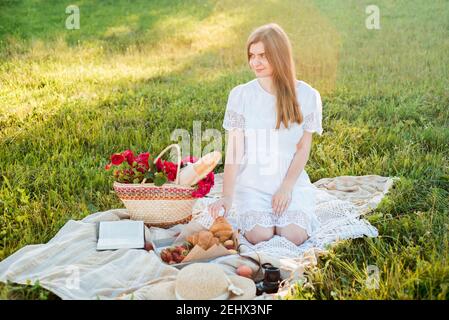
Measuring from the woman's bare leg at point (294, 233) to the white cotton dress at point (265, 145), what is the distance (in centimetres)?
14

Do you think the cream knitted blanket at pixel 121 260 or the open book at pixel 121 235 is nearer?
the cream knitted blanket at pixel 121 260

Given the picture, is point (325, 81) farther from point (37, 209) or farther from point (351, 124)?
point (37, 209)

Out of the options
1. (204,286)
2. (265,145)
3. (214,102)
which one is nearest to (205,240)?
(204,286)

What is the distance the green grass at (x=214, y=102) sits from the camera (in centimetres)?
407

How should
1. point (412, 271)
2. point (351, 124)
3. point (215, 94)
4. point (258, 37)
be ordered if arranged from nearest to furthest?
point (412, 271) < point (258, 37) < point (351, 124) < point (215, 94)

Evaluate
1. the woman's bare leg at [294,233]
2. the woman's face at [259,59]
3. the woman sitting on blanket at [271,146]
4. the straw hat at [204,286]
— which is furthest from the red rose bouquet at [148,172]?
the straw hat at [204,286]

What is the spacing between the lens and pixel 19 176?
5.32 meters

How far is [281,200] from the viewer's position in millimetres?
4219

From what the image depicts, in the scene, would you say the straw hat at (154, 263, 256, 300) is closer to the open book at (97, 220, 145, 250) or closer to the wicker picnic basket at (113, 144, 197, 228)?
the open book at (97, 220, 145, 250)

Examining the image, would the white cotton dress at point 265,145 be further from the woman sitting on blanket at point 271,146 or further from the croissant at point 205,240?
the croissant at point 205,240

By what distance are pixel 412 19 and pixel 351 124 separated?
4.55 metres

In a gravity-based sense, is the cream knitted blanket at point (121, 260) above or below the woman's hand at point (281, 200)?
below

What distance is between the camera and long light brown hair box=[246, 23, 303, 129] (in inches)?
163

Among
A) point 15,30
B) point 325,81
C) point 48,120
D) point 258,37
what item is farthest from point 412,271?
point 15,30
